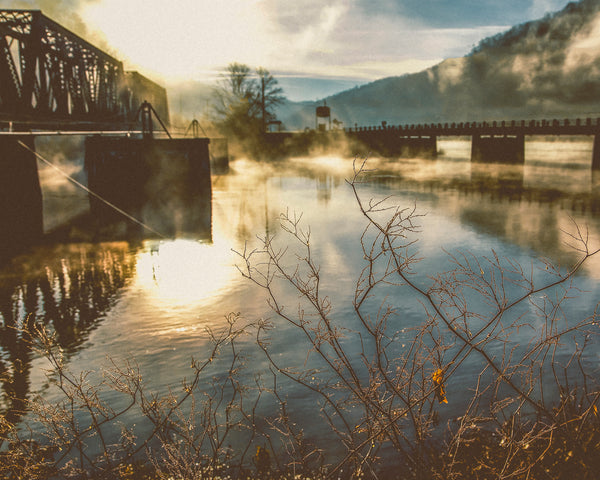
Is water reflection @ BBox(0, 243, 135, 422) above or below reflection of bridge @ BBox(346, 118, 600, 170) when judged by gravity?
below

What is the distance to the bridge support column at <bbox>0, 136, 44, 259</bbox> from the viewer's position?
51.4 ft

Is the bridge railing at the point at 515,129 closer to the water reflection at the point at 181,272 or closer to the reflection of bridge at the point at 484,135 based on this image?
the reflection of bridge at the point at 484,135

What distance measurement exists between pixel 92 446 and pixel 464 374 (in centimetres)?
553

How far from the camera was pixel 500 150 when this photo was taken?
67.4 m

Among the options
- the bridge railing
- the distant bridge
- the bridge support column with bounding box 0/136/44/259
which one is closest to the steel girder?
the distant bridge

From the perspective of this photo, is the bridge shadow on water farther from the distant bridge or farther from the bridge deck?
the bridge deck

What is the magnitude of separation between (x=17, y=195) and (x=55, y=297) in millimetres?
6183

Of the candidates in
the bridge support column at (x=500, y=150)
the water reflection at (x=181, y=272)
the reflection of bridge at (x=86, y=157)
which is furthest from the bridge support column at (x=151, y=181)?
the bridge support column at (x=500, y=150)

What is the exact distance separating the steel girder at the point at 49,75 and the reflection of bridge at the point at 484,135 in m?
44.9

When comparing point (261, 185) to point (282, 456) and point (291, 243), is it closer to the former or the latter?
point (291, 243)

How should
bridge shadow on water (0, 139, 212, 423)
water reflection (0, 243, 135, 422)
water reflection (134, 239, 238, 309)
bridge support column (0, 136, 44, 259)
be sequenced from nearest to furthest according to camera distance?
1. water reflection (0, 243, 135, 422)
2. bridge shadow on water (0, 139, 212, 423)
3. water reflection (134, 239, 238, 309)
4. bridge support column (0, 136, 44, 259)

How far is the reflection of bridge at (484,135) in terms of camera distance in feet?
181

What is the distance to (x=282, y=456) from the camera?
619 cm

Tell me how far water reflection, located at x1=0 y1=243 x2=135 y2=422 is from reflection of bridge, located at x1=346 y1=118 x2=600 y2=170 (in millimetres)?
52831
